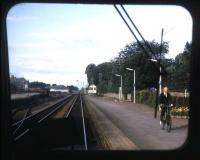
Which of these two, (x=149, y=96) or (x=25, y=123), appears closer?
(x=149, y=96)

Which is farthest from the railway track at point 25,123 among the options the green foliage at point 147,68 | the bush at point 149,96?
the bush at point 149,96

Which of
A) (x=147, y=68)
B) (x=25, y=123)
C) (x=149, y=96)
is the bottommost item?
(x=25, y=123)

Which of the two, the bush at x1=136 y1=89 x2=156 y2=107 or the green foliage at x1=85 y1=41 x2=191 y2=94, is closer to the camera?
the green foliage at x1=85 y1=41 x2=191 y2=94

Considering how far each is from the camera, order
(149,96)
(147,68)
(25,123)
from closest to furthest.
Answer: (147,68), (149,96), (25,123)

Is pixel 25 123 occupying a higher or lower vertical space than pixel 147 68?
lower

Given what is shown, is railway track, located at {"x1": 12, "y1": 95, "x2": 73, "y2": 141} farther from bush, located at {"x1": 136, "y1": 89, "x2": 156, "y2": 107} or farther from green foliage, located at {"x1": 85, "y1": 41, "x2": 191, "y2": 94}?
bush, located at {"x1": 136, "y1": 89, "x2": 156, "y2": 107}

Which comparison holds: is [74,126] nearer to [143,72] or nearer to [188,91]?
[143,72]

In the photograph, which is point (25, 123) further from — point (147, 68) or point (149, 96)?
point (147, 68)

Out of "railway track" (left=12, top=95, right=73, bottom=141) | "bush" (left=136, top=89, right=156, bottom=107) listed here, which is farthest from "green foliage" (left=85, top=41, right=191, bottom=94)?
"railway track" (left=12, top=95, right=73, bottom=141)

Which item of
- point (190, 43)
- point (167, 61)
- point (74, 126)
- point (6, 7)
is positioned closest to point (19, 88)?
point (74, 126)

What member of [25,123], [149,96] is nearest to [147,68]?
[149,96]

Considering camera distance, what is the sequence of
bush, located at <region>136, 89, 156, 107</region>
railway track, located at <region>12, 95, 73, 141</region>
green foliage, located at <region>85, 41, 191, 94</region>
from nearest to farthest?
1. green foliage, located at <region>85, 41, 191, 94</region>
2. railway track, located at <region>12, 95, 73, 141</region>
3. bush, located at <region>136, 89, 156, 107</region>

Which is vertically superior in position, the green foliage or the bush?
the green foliage

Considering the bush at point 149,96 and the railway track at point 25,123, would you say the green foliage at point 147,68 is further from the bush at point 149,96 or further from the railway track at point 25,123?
the railway track at point 25,123
